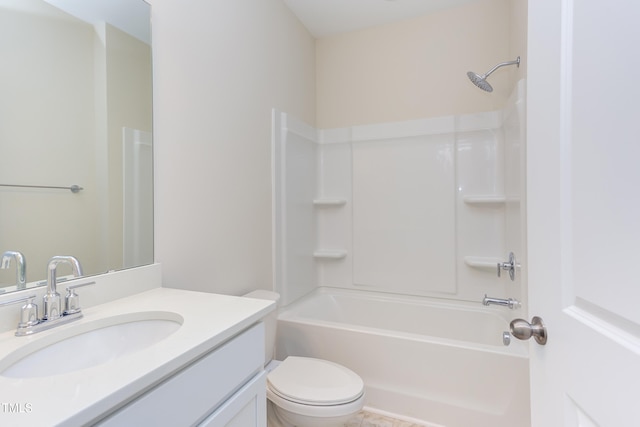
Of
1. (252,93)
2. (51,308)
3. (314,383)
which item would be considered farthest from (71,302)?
(252,93)

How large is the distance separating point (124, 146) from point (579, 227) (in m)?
1.32

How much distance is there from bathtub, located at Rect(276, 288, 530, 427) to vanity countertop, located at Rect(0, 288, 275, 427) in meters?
1.01

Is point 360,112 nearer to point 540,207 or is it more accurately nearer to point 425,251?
point 425,251

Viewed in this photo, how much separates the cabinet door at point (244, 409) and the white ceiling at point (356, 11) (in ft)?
7.77

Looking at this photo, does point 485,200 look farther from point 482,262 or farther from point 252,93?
point 252,93

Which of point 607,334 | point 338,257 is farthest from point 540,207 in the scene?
point 338,257

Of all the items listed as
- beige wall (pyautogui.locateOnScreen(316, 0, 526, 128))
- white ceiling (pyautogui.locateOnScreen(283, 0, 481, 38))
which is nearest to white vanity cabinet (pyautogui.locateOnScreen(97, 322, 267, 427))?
beige wall (pyautogui.locateOnScreen(316, 0, 526, 128))

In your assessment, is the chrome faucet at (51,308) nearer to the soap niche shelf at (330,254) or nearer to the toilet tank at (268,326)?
the toilet tank at (268,326)

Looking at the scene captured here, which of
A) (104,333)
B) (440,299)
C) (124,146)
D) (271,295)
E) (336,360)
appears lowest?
(336,360)

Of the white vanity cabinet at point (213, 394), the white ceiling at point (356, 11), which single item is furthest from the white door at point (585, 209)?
the white ceiling at point (356, 11)

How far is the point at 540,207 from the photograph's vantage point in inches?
24.2

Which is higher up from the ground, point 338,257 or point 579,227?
point 579,227

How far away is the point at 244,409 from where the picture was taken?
809mm

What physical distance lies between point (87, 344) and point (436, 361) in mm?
1530
